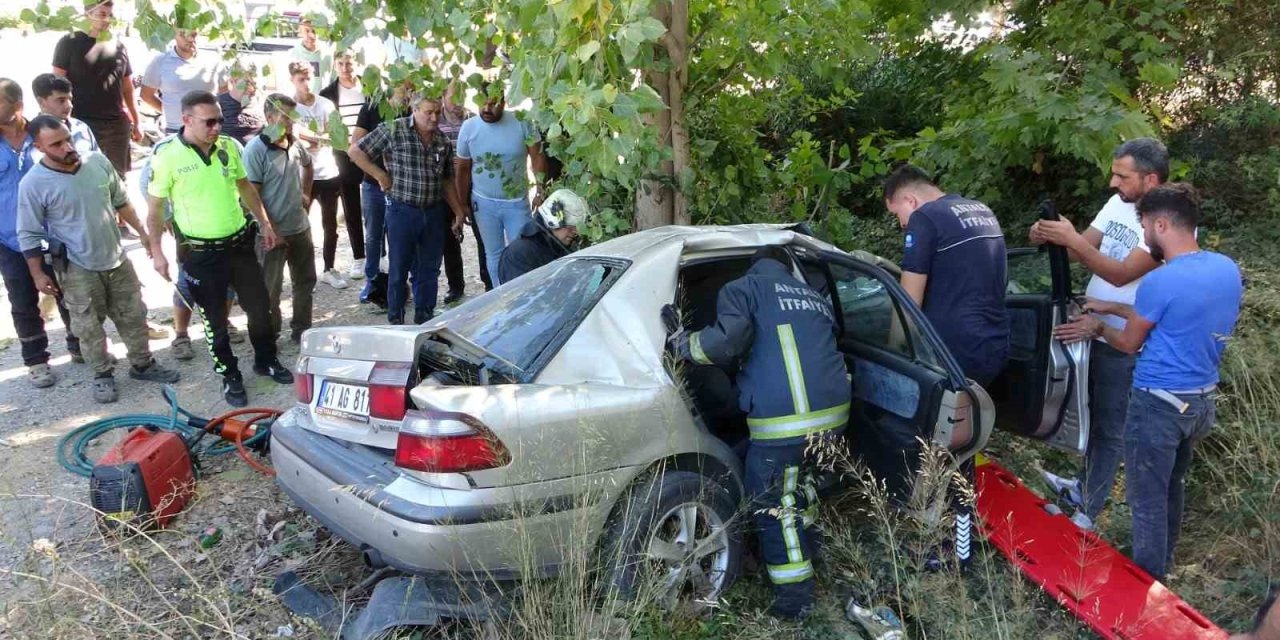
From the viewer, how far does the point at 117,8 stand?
Answer: 15.7 feet

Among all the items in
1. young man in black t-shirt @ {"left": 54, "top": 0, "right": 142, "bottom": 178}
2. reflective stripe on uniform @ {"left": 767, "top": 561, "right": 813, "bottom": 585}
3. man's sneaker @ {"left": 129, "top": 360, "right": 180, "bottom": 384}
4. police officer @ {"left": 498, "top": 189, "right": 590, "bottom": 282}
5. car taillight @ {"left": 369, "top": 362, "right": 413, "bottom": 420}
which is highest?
young man in black t-shirt @ {"left": 54, "top": 0, "right": 142, "bottom": 178}

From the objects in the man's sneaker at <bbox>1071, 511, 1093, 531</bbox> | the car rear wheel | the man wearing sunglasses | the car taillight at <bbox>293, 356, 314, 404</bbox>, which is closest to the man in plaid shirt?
the man wearing sunglasses

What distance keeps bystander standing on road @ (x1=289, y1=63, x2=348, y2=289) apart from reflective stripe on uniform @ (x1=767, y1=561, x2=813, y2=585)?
15.6 ft

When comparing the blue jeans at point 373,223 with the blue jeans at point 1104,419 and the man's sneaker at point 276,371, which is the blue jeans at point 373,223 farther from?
the blue jeans at point 1104,419

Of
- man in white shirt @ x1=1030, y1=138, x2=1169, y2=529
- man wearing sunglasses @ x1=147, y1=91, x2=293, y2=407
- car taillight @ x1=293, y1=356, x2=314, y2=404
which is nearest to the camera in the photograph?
car taillight @ x1=293, y1=356, x2=314, y2=404

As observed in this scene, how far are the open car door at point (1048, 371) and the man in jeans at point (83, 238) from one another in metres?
5.13

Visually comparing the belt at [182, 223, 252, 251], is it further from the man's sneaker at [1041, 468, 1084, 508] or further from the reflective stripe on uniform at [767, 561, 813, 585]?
the man's sneaker at [1041, 468, 1084, 508]

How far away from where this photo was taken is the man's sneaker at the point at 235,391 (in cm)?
526

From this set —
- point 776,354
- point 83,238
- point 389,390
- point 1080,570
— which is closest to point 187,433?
point 83,238

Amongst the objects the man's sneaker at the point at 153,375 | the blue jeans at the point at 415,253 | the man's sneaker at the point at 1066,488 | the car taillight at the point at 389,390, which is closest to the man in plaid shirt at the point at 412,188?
the blue jeans at the point at 415,253

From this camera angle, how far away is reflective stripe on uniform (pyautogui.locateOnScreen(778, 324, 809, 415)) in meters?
3.08

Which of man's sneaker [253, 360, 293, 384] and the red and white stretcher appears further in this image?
man's sneaker [253, 360, 293, 384]

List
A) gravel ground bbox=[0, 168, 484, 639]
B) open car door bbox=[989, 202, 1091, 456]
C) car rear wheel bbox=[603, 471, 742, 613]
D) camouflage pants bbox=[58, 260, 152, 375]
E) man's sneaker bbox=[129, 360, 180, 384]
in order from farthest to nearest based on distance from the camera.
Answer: man's sneaker bbox=[129, 360, 180, 384] < camouflage pants bbox=[58, 260, 152, 375] < open car door bbox=[989, 202, 1091, 456] < gravel ground bbox=[0, 168, 484, 639] < car rear wheel bbox=[603, 471, 742, 613]

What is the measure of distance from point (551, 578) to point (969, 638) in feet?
4.58
